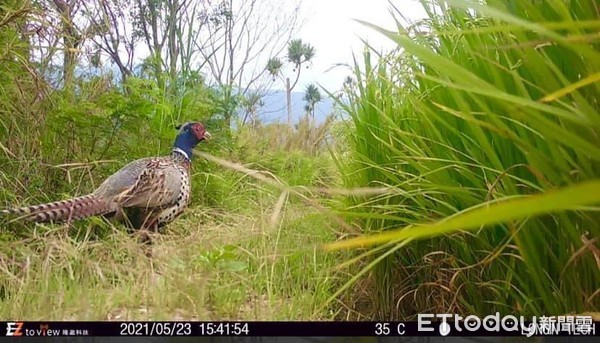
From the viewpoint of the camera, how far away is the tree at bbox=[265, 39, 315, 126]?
3.12 ft

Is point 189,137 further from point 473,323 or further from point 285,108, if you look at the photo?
point 473,323

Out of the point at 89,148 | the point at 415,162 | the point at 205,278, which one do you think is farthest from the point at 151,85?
the point at 415,162

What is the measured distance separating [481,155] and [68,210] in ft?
1.98

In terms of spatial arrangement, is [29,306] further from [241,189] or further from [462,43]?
[462,43]

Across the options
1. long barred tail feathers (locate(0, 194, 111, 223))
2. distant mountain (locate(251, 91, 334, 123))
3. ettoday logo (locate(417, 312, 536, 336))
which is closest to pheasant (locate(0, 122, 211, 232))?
long barred tail feathers (locate(0, 194, 111, 223))

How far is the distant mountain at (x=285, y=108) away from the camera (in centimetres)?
105

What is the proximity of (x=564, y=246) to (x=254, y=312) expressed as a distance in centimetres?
38

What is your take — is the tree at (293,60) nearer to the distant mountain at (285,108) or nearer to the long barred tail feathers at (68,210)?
the distant mountain at (285,108)

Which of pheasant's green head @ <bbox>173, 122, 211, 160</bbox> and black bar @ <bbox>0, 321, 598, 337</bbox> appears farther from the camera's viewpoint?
pheasant's green head @ <bbox>173, 122, 211, 160</bbox>

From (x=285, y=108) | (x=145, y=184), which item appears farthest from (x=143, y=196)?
(x=285, y=108)

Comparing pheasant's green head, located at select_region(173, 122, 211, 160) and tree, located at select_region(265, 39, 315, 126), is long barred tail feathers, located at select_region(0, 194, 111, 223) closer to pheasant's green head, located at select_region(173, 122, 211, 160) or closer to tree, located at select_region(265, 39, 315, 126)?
pheasant's green head, located at select_region(173, 122, 211, 160)

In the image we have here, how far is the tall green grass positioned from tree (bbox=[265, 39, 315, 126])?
0.08 m

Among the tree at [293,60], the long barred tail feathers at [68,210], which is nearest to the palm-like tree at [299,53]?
the tree at [293,60]

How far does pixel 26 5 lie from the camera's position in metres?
1.08
